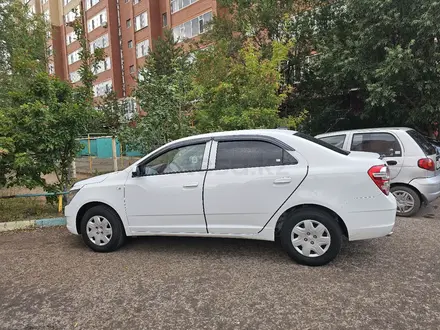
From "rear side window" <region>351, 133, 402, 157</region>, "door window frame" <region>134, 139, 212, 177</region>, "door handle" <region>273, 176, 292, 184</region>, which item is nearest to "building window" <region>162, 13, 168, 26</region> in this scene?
"rear side window" <region>351, 133, 402, 157</region>

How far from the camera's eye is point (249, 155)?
443 centimetres

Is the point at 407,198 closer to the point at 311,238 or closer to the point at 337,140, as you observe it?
the point at 337,140

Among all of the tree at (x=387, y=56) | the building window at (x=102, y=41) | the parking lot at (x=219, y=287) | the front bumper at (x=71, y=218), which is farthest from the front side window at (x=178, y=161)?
the building window at (x=102, y=41)

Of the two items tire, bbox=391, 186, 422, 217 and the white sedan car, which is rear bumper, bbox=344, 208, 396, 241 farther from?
tire, bbox=391, 186, 422, 217

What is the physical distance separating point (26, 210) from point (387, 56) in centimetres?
940

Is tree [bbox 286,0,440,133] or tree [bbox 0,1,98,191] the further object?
tree [bbox 286,0,440,133]

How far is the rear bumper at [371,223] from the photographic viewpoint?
13.0ft

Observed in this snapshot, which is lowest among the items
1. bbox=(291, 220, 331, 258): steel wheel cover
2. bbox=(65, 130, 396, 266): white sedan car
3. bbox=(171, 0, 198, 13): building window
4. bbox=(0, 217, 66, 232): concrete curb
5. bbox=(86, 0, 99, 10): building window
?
bbox=(0, 217, 66, 232): concrete curb

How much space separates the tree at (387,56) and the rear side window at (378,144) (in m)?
2.79

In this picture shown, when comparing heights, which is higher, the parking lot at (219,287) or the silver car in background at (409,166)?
the silver car in background at (409,166)

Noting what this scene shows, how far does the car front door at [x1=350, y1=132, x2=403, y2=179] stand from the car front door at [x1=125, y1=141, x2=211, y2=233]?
12.3 feet

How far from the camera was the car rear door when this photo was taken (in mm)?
4188

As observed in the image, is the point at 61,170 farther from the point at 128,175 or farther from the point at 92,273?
the point at 92,273

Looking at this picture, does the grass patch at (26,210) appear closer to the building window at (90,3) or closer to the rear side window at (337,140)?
the rear side window at (337,140)
